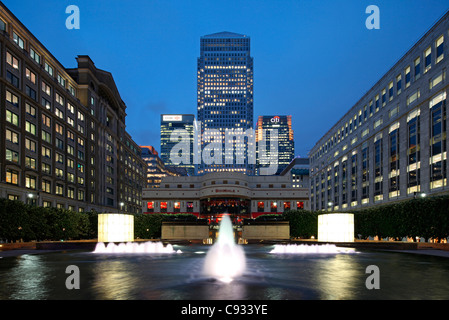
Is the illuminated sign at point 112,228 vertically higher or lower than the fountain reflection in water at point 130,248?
higher

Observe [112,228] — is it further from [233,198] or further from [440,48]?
[233,198]

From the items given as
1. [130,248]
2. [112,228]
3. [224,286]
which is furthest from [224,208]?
[224,286]

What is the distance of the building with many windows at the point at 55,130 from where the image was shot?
6159 cm

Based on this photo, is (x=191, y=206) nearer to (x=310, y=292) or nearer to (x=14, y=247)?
(x=14, y=247)

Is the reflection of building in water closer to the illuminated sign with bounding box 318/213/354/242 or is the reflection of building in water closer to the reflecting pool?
the illuminated sign with bounding box 318/213/354/242

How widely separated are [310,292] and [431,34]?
62820 mm

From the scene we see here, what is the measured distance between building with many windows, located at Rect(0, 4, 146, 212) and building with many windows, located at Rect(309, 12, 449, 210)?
59966mm

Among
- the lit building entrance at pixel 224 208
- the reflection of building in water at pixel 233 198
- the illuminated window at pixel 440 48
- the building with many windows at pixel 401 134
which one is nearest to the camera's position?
the illuminated window at pixel 440 48

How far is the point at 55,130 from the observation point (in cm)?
7856

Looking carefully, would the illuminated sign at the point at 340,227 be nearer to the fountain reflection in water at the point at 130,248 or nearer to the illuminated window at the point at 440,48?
the fountain reflection in water at the point at 130,248

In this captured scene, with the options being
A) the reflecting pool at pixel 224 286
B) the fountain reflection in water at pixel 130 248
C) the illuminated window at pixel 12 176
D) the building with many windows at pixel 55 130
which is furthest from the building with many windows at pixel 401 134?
the illuminated window at pixel 12 176

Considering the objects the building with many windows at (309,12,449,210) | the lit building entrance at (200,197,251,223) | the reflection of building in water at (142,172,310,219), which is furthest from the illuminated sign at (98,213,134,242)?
the reflection of building in water at (142,172,310,219)

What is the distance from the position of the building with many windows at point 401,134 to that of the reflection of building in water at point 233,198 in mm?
16468
